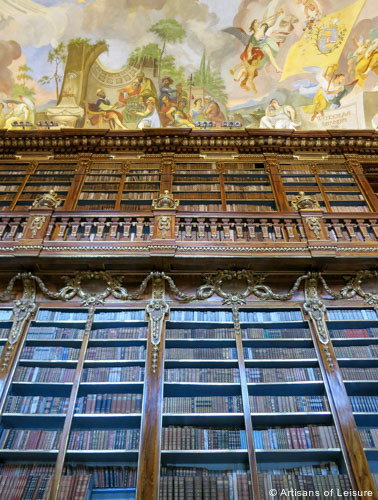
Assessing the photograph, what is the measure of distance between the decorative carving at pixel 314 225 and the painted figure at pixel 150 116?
458 centimetres

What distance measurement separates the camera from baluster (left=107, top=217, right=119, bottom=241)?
4.86m

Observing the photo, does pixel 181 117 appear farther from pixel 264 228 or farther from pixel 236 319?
pixel 236 319

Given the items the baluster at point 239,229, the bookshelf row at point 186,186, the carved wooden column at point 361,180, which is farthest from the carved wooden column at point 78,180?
the carved wooden column at point 361,180

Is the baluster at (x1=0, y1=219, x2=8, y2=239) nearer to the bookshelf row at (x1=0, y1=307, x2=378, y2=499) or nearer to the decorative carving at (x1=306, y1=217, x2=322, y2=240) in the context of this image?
the bookshelf row at (x1=0, y1=307, x2=378, y2=499)

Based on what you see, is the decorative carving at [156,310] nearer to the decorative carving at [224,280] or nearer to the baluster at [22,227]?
the decorative carving at [224,280]

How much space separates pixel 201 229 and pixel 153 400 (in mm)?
2207

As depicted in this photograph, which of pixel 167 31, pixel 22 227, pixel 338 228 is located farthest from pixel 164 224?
pixel 167 31

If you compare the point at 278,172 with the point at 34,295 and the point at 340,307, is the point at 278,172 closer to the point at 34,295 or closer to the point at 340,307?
the point at 340,307

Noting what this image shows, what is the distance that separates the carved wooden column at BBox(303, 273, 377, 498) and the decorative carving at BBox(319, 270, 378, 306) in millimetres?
198

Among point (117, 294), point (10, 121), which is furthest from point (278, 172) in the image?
point (10, 121)

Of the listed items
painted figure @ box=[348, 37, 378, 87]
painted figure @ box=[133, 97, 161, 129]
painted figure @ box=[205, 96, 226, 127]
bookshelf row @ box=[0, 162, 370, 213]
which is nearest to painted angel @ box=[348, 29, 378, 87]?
painted figure @ box=[348, 37, 378, 87]

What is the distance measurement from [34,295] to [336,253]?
370cm

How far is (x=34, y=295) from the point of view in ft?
15.1

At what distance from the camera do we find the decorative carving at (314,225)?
191 inches
